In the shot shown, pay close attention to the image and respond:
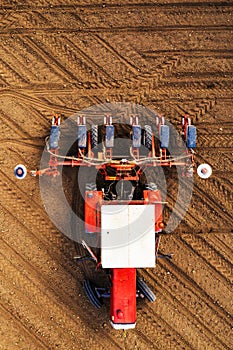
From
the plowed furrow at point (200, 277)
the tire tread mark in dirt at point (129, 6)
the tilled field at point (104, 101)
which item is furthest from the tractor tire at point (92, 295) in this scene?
the tire tread mark in dirt at point (129, 6)

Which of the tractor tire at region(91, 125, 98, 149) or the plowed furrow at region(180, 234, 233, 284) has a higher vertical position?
the tractor tire at region(91, 125, 98, 149)

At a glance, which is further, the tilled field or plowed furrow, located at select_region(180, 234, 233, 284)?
plowed furrow, located at select_region(180, 234, 233, 284)

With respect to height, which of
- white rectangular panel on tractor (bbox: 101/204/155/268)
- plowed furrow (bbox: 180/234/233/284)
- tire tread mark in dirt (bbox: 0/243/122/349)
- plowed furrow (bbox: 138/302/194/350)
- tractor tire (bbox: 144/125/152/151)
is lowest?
plowed furrow (bbox: 138/302/194/350)

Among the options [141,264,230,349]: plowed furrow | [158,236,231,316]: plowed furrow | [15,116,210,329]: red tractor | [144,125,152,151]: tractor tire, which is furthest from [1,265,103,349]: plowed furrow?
[144,125,152,151]: tractor tire

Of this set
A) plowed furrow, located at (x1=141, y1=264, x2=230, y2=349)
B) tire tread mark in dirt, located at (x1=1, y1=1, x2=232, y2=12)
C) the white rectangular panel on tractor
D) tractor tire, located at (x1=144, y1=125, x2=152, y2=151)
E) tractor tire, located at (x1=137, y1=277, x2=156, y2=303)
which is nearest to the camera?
the white rectangular panel on tractor

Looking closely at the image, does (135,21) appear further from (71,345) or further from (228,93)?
(71,345)

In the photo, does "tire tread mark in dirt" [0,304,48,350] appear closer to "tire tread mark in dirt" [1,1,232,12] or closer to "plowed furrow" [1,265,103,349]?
"plowed furrow" [1,265,103,349]

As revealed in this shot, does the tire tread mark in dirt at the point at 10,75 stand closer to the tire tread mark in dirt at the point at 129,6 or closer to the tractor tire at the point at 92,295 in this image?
the tire tread mark in dirt at the point at 129,6

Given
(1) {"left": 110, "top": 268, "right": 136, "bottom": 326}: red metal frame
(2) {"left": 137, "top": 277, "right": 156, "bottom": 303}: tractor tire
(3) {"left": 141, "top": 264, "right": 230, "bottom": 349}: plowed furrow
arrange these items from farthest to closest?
1. (3) {"left": 141, "top": 264, "right": 230, "bottom": 349}: plowed furrow
2. (2) {"left": 137, "top": 277, "right": 156, "bottom": 303}: tractor tire
3. (1) {"left": 110, "top": 268, "right": 136, "bottom": 326}: red metal frame
